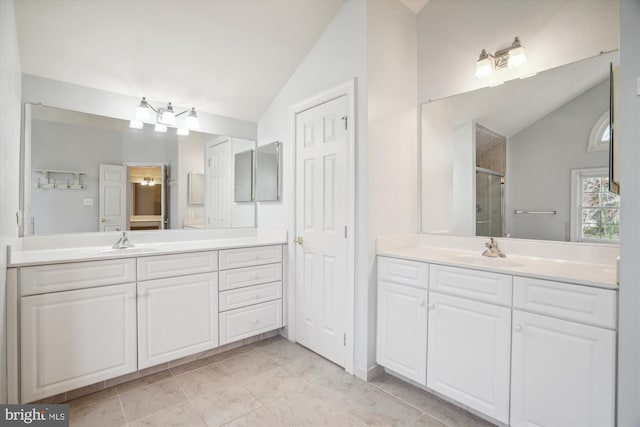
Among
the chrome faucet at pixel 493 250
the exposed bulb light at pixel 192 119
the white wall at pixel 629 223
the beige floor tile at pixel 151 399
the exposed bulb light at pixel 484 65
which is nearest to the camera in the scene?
the white wall at pixel 629 223

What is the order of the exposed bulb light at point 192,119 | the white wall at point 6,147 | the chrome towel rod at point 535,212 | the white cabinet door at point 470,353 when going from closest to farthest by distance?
the white wall at point 6,147, the white cabinet door at point 470,353, the chrome towel rod at point 535,212, the exposed bulb light at point 192,119

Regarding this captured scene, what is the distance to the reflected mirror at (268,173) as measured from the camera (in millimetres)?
2992

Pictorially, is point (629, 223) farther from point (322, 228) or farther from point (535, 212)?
point (322, 228)

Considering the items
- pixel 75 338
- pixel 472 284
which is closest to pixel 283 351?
pixel 75 338

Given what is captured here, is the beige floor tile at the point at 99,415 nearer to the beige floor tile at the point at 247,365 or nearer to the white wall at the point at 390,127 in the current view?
the beige floor tile at the point at 247,365

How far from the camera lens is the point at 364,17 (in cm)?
217

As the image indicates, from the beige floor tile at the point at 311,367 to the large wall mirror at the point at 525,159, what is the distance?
1.33 m

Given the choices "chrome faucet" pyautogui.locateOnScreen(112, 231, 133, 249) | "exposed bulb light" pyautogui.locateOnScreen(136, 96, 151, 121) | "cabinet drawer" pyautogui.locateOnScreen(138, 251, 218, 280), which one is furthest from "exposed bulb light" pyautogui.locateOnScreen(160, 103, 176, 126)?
"cabinet drawer" pyautogui.locateOnScreen(138, 251, 218, 280)

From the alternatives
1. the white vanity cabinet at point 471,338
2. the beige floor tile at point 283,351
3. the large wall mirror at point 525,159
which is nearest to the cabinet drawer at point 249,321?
the beige floor tile at point 283,351

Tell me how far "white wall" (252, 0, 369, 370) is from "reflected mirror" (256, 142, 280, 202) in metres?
0.09

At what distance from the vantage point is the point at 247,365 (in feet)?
7.82

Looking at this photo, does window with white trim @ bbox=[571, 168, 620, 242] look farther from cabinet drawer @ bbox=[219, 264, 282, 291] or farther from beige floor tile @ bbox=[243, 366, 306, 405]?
cabinet drawer @ bbox=[219, 264, 282, 291]

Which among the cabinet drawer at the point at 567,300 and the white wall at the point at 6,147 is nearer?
the cabinet drawer at the point at 567,300

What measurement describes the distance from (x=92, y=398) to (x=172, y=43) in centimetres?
251
